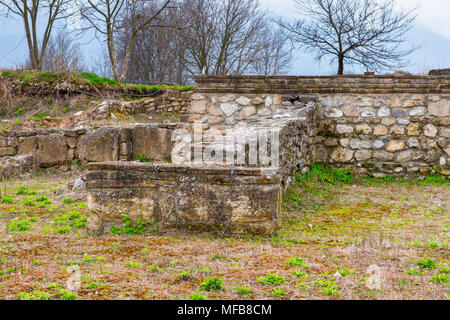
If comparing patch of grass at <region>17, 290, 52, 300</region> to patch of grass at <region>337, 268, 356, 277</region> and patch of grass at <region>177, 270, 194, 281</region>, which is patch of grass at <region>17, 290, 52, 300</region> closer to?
patch of grass at <region>177, 270, 194, 281</region>

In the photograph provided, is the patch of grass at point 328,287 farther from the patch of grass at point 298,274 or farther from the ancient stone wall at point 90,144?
the ancient stone wall at point 90,144

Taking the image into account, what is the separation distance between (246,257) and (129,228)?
137 cm

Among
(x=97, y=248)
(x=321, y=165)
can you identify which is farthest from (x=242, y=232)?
(x=321, y=165)

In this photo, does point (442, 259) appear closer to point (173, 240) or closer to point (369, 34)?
point (173, 240)

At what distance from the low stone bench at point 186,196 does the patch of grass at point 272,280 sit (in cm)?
119

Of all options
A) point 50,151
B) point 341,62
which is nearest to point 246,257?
point 50,151

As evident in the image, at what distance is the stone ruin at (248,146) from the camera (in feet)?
13.9

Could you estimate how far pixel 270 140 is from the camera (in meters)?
5.48

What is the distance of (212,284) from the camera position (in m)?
2.88

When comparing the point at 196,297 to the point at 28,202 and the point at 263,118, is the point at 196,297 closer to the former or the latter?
the point at 28,202

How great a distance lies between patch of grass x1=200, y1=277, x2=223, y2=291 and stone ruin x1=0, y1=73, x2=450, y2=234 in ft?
4.38

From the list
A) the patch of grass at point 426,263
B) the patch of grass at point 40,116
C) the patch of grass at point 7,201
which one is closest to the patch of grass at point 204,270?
the patch of grass at point 426,263

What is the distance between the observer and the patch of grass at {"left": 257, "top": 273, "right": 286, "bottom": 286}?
2938mm

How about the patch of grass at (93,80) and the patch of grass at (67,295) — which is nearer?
the patch of grass at (67,295)
